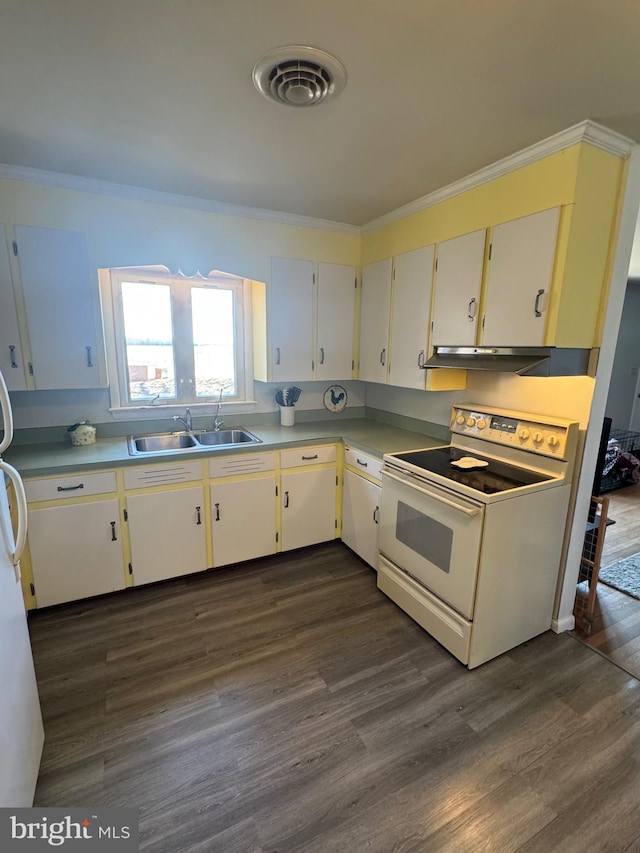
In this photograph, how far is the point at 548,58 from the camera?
1279 millimetres

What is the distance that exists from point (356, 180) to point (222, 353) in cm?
156

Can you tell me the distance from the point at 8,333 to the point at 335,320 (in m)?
2.15

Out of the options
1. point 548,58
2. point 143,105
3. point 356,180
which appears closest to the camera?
point 548,58

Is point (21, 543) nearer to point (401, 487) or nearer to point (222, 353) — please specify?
point (401, 487)

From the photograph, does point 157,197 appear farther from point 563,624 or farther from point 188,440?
point 563,624

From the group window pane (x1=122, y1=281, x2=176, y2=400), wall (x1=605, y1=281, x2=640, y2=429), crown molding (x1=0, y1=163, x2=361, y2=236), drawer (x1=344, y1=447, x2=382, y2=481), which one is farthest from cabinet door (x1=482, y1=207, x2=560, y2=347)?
wall (x1=605, y1=281, x2=640, y2=429)

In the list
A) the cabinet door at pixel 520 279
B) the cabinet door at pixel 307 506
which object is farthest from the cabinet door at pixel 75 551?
the cabinet door at pixel 520 279

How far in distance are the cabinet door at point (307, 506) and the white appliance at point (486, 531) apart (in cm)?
72

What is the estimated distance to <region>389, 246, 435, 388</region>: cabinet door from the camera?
253cm

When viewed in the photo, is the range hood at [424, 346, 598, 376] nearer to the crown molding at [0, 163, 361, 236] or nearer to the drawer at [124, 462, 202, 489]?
the crown molding at [0, 163, 361, 236]

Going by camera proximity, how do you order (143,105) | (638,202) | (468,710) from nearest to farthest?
(143,105)
(468,710)
(638,202)

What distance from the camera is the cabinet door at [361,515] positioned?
267 centimetres

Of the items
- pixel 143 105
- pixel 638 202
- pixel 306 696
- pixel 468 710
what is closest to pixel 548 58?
pixel 638 202

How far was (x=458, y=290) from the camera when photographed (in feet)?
7.49
